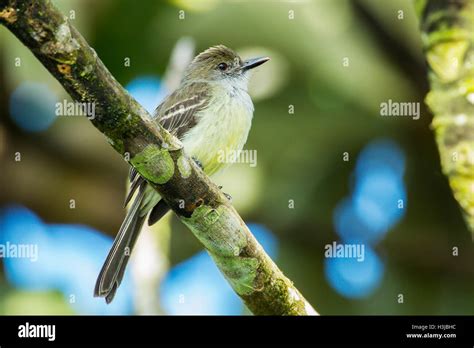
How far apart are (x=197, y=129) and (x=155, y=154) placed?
5.46 ft

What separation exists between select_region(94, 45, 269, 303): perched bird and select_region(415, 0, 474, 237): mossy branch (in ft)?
4.74

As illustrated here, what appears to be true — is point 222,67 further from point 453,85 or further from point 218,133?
point 453,85

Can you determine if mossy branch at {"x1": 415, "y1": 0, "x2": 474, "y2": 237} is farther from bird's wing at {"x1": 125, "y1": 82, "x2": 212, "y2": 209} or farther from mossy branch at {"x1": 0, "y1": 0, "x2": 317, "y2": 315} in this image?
bird's wing at {"x1": 125, "y1": 82, "x2": 212, "y2": 209}

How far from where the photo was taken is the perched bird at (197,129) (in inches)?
207

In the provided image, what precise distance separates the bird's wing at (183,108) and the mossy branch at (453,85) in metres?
1.64

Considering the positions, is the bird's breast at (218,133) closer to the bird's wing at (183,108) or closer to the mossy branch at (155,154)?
the bird's wing at (183,108)

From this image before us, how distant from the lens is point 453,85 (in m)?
4.36

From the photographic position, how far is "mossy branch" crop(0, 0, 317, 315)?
334cm

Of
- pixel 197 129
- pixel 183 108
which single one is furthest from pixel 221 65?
pixel 197 129

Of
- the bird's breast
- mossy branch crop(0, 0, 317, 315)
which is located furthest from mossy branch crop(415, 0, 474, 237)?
the bird's breast

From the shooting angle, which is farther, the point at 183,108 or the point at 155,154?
the point at 183,108

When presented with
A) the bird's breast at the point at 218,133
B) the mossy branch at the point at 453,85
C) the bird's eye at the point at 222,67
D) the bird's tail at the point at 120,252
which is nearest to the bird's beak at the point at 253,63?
the bird's eye at the point at 222,67
